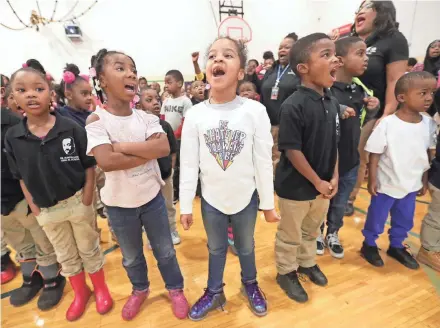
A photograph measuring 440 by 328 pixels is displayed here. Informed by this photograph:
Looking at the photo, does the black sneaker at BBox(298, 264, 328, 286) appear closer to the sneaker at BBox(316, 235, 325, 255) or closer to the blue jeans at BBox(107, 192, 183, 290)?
the sneaker at BBox(316, 235, 325, 255)

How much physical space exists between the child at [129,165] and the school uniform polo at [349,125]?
1.32 meters

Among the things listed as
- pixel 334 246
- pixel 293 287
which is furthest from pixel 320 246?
pixel 293 287

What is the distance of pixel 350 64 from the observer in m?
1.83

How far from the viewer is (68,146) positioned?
4.70 ft

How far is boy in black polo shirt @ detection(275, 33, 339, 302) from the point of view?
1.46m

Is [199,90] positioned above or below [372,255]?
above

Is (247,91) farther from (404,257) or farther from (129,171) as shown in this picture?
(404,257)

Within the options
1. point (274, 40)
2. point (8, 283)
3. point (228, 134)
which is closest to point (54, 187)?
point (228, 134)

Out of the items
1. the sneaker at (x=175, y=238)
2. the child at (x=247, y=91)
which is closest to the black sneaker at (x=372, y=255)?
the sneaker at (x=175, y=238)

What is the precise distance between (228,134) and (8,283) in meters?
2.11

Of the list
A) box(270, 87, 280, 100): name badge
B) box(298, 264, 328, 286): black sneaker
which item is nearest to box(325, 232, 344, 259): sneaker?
box(298, 264, 328, 286): black sneaker

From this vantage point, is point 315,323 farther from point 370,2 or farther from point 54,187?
point 370,2

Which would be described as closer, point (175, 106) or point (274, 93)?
point (274, 93)

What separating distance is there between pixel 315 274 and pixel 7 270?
7.80 ft
